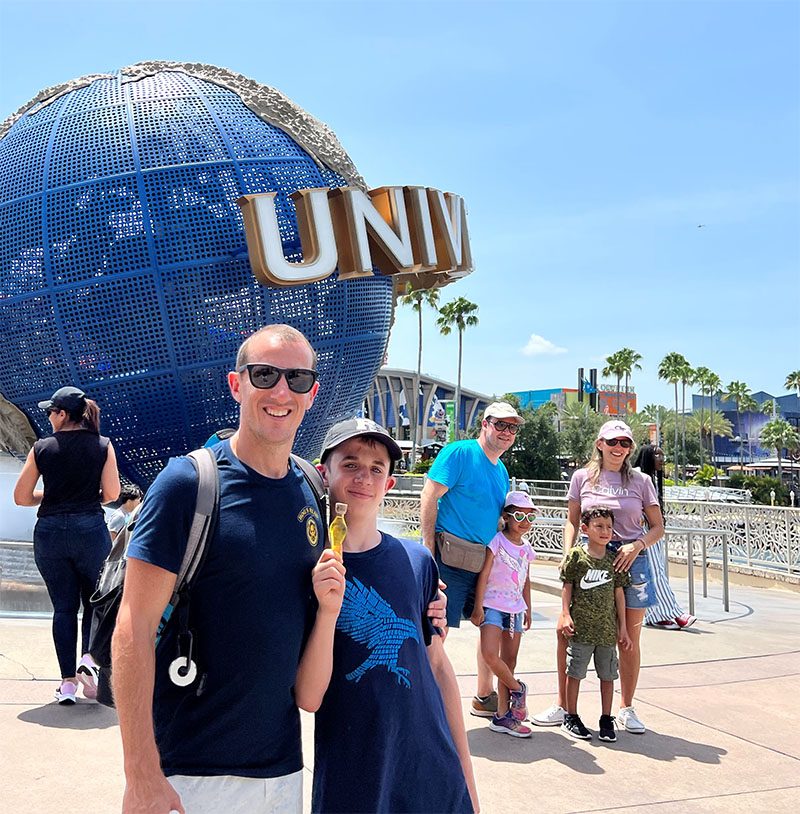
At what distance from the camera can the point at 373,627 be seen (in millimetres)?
2049

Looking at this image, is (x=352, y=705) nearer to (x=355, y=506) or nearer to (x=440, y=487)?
(x=355, y=506)

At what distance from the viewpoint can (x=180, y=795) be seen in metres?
1.79

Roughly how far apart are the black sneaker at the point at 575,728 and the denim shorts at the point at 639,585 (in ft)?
2.15

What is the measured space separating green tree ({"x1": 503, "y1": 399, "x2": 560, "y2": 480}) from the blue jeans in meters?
37.3

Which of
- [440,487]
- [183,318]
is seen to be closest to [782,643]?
[440,487]

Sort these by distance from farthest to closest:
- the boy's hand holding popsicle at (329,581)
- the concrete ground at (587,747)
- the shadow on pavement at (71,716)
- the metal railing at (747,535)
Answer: the metal railing at (747,535)
the shadow on pavement at (71,716)
the concrete ground at (587,747)
the boy's hand holding popsicle at (329,581)

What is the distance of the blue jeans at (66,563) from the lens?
4312mm

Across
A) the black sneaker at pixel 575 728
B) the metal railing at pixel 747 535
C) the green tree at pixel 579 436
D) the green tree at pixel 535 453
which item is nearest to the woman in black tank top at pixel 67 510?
the black sneaker at pixel 575 728

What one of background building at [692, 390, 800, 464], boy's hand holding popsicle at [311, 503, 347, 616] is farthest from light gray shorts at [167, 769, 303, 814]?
background building at [692, 390, 800, 464]

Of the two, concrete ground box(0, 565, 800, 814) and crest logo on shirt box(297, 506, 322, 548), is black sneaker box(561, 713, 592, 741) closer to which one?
concrete ground box(0, 565, 800, 814)

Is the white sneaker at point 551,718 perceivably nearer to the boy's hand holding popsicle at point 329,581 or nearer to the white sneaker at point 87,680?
the white sneaker at point 87,680

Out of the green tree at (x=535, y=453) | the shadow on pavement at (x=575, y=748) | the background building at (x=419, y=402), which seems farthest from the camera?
the background building at (x=419, y=402)

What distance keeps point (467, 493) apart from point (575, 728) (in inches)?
51.2

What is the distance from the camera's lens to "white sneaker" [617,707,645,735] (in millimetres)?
4320
